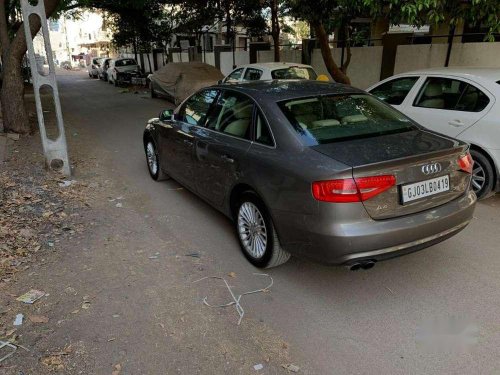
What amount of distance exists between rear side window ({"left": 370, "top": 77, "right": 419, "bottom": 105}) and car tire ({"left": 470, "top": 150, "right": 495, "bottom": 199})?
135 cm

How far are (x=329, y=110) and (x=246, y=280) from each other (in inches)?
66.7

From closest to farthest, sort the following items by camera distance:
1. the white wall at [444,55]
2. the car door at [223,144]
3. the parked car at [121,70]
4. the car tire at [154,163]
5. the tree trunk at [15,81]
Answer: the car door at [223,144] → the car tire at [154,163] → the tree trunk at [15,81] → the white wall at [444,55] → the parked car at [121,70]

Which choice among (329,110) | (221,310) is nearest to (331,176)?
(329,110)

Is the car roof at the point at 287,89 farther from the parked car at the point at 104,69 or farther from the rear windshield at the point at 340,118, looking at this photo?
the parked car at the point at 104,69

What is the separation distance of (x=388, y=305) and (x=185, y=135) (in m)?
2.93

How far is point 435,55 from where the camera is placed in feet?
37.0

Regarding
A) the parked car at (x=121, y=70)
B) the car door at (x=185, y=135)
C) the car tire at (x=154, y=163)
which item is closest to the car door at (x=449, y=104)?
the car door at (x=185, y=135)

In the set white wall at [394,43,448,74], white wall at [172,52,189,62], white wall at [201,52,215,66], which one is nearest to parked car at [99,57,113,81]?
white wall at [172,52,189,62]

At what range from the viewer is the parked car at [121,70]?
1044 inches

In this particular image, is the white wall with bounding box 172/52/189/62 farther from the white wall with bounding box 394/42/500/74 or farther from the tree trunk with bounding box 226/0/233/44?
the white wall with bounding box 394/42/500/74

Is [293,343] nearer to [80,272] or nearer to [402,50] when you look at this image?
[80,272]

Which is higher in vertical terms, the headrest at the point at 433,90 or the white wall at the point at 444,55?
the white wall at the point at 444,55

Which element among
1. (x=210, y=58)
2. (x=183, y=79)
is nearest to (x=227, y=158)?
(x=183, y=79)

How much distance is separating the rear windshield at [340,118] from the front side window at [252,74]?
699cm
